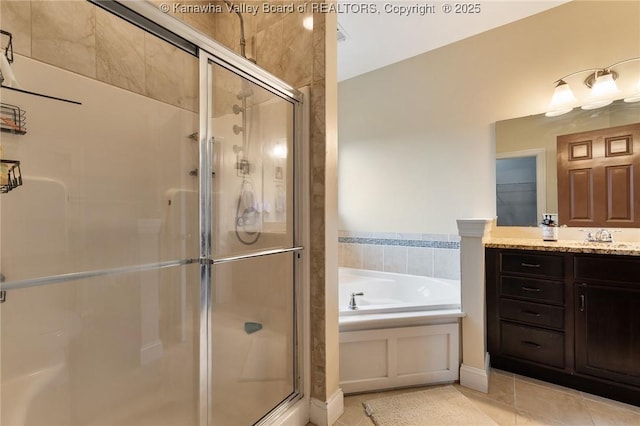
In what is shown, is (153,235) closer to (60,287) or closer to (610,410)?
(60,287)

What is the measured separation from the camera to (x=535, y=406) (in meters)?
1.78

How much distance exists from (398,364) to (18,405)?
1933mm

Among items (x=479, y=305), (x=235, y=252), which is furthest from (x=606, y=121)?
(x=235, y=252)

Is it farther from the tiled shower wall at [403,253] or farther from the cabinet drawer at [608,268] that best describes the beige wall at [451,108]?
the cabinet drawer at [608,268]

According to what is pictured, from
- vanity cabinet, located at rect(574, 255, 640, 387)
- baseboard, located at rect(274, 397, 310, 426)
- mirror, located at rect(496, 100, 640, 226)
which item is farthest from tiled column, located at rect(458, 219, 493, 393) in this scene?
baseboard, located at rect(274, 397, 310, 426)

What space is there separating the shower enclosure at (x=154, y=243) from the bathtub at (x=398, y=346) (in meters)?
0.38

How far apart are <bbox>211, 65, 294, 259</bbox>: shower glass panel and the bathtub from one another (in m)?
0.74

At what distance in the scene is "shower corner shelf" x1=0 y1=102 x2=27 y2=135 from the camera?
127 cm

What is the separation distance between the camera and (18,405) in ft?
4.27

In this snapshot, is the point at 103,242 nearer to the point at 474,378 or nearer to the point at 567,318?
the point at 474,378

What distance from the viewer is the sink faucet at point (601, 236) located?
2.13 m

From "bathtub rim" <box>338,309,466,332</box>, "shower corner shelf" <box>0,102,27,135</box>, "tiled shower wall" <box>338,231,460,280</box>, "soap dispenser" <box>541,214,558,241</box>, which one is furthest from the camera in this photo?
"tiled shower wall" <box>338,231,460,280</box>

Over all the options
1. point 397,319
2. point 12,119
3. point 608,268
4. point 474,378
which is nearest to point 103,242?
point 12,119

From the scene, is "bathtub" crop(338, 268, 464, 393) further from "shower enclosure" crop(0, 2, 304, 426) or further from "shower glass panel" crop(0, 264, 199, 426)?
"shower glass panel" crop(0, 264, 199, 426)
